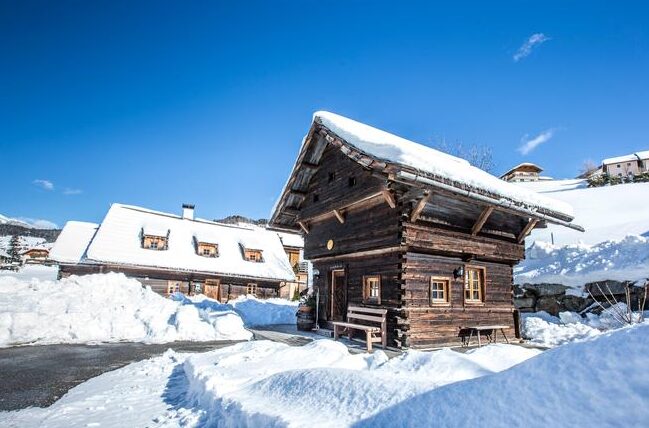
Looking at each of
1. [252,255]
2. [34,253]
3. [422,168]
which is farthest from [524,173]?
[34,253]

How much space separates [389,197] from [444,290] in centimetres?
348

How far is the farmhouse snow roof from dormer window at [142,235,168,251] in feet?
59.9

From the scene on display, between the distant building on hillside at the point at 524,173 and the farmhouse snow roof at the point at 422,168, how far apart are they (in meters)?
68.5

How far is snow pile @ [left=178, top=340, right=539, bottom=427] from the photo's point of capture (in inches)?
148

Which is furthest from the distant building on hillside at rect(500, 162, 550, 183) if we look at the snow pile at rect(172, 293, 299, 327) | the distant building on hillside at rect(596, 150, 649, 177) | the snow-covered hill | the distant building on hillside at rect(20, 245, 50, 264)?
the distant building on hillside at rect(20, 245, 50, 264)

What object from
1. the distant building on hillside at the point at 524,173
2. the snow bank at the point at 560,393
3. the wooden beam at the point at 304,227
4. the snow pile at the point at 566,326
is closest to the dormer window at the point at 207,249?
the wooden beam at the point at 304,227

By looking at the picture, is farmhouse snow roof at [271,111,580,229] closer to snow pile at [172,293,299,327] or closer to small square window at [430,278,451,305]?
small square window at [430,278,451,305]

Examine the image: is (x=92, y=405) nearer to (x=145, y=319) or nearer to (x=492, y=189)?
(x=145, y=319)

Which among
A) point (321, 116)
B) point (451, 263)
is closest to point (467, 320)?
point (451, 263)

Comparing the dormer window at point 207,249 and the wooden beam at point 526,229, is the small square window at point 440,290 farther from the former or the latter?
the dormer window at point 207,249

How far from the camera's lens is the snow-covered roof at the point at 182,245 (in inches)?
1011

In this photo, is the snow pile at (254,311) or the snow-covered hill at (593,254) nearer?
the snow-covered hill at (593,254)

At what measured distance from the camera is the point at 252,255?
103ft

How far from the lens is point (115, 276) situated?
645 inches
